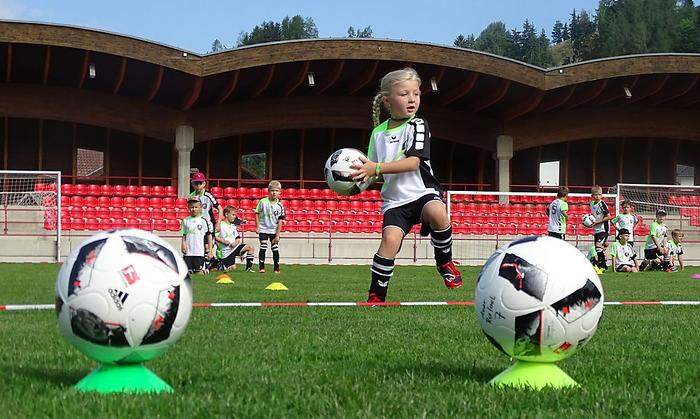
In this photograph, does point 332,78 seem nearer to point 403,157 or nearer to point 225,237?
point 225,237

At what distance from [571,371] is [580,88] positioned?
28.3 m

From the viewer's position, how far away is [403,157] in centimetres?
788

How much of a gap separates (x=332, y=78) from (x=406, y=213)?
22233 mm

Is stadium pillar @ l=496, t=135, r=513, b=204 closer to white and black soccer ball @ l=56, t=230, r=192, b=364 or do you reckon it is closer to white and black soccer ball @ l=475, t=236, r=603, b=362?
white and black soccer ball @ l=475, t=236, r=603, b=362

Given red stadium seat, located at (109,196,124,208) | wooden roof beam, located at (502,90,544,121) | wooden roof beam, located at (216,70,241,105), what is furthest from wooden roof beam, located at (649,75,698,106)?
red stadium seat, located at (109,196,124,208)

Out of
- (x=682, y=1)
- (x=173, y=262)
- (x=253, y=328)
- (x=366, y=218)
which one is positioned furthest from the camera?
(x=682, y=1)

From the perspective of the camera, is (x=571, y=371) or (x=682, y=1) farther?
(x=682, y=1)

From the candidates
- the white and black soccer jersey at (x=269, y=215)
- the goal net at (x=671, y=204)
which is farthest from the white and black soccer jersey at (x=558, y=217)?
the goal net at (x=671, y=204)

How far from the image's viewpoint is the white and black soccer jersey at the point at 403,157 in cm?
779

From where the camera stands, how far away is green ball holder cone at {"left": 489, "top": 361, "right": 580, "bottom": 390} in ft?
12.8

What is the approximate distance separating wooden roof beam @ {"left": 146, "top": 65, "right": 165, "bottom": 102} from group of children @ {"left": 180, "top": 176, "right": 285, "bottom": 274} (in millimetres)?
8609

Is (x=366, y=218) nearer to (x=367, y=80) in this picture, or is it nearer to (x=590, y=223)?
(x=367, y=80)

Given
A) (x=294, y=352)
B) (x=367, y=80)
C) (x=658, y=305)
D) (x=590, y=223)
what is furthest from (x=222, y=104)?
(x=294, y=352)

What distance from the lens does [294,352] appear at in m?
5.11
